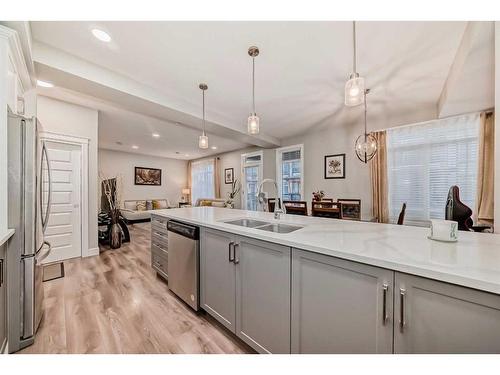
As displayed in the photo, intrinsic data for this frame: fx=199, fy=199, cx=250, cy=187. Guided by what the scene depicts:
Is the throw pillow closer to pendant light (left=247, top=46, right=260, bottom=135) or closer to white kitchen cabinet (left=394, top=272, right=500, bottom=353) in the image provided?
pendant light (left=247, top=46, right=260, bottom=135)

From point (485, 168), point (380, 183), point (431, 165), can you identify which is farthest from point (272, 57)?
point (485, 168)

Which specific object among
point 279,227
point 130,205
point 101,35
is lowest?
point 130,205

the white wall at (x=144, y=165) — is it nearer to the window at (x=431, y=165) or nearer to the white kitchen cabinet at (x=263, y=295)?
the white kitchen cabinet at (x=263, y=295)

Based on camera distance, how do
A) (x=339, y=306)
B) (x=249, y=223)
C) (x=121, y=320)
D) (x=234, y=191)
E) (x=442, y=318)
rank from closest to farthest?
1. (x=442, y=318)
2. (x=339, y=306)
3. (x=121, y=320)
4. (x=249, y=223)
5. (x=234, y=191)

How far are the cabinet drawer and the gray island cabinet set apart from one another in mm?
1053

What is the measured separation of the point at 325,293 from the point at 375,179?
3.60m

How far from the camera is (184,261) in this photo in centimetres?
200

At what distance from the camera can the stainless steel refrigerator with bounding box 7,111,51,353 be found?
1.45 meters

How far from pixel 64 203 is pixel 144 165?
4.97 m

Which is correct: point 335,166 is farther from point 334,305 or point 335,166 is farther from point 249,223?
point 334,305

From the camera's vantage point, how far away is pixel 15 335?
148 cm

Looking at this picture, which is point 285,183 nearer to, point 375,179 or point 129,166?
point 375,179

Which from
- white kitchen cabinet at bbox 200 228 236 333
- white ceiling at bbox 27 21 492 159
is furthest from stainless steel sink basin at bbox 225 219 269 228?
white ceiling at bbox 27 21 492 159

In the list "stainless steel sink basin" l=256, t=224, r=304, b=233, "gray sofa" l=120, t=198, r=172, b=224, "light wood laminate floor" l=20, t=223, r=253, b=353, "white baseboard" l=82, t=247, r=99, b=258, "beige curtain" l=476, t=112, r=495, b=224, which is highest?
"beige curtain" l=476, t=112, r=495, b=224
